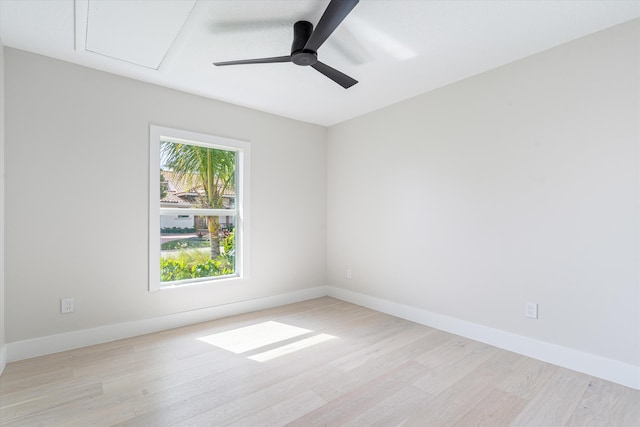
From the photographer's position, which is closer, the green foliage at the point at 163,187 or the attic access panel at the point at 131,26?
the attic access panel at the point at 131,26

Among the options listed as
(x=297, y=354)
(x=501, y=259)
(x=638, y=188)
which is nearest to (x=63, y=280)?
(x=297, y=354)

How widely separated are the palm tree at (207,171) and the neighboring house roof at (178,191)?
1.0 inches

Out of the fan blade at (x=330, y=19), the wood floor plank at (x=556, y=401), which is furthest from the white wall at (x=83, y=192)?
the wood floor plank at (x=556, y=401)

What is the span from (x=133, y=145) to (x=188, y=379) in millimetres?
2145

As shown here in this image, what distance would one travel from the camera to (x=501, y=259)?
270 centimetres

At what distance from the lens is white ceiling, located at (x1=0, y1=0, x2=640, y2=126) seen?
195 centimetres

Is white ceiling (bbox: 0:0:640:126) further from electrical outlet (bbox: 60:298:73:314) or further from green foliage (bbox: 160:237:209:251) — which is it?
electrical outlet (bbox: 60:298:73:314)

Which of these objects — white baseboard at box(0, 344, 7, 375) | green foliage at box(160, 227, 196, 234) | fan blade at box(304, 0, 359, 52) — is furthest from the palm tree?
fan blade at box(304, 0, 359, 52)

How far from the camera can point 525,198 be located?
2.56 metres

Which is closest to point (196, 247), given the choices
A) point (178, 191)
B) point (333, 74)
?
point (178, 191)

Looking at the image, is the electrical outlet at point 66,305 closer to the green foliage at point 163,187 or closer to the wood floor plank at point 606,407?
the green foliage at point 163,187

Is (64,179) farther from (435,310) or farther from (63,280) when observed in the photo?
(435,310)

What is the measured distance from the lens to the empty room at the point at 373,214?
197 centimetres

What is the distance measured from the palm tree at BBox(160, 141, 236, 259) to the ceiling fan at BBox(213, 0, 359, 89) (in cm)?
146
